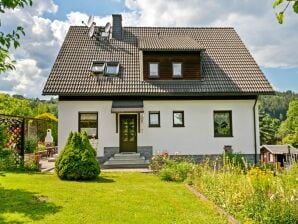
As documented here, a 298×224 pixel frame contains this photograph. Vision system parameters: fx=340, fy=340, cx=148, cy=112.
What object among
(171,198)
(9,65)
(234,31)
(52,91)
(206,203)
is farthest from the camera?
(234,31)

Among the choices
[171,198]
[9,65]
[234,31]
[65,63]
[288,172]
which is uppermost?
[234,31]

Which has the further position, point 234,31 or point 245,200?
point 234,31

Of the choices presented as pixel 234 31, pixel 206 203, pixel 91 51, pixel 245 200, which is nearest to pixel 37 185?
pixel 206 203

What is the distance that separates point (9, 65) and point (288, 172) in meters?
7.40

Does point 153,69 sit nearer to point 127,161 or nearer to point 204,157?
point 127,161

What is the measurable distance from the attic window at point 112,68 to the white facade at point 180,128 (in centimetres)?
198

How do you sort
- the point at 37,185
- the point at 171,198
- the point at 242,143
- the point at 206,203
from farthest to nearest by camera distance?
1. the point at 242,143
2. the point at 37,185
3. the point at 171,198
4. the point at 206,203

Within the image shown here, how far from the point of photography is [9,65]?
5973 millimetres

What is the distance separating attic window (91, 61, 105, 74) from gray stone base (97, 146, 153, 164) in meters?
4.29

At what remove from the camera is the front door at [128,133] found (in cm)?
1842

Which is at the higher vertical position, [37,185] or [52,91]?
[52,91]

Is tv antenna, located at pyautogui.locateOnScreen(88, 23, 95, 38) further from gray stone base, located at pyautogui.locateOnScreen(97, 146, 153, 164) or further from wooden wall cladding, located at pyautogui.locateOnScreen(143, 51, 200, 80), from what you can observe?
gray stone base, located at pyautogui.locateOnScreen(97, 146, 153, 164)

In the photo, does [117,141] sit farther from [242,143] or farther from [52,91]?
[242,143]

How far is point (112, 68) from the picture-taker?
19453 millimetres
